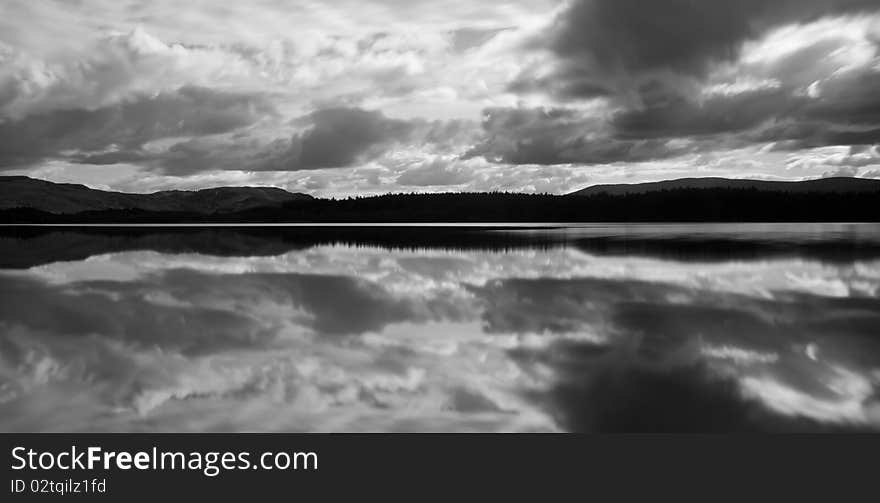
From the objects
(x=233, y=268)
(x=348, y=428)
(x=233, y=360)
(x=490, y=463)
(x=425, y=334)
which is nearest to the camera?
(x=490, y=463)

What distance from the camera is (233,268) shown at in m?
30.5

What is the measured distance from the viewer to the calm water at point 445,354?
350 inches

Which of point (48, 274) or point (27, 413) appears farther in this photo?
point (48, 274)

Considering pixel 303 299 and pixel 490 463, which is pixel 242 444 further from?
pixel 303 299

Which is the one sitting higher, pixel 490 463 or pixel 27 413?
pixel 27 413

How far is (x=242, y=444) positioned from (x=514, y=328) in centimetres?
799

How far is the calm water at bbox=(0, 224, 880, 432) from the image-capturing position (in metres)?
8.89

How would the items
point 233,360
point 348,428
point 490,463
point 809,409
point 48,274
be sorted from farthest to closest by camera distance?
point 48,274
point 233,360
point 809,409
point 348,428
point 490,463

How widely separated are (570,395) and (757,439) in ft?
8.47

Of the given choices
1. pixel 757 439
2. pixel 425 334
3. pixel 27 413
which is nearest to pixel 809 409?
pixel 757 439

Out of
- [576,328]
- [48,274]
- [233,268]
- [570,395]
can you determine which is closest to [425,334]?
[576,328]

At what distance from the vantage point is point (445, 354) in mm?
12453

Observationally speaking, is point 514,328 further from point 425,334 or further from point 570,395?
point 570,395

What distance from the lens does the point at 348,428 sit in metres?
8.41
